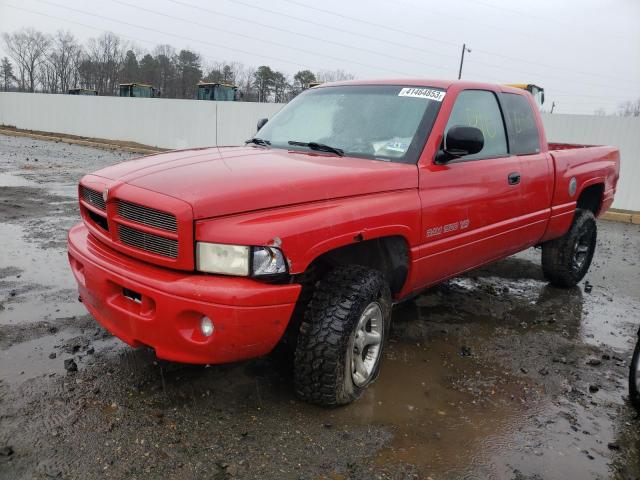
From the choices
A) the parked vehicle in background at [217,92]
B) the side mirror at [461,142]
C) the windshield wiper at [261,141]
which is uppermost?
the parked vehicle in background at [217,92]

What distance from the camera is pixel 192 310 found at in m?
2.34

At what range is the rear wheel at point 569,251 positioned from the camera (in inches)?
199

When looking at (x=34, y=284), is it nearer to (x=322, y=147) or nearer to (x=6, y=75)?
(x=322, y=147)

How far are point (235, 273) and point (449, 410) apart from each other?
1.49 metres

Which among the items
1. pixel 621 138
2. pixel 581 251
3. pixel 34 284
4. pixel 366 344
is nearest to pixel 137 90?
pixel 621 138

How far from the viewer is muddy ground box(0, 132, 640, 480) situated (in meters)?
2.40

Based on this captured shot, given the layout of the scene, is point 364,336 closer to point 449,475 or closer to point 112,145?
point 449,475

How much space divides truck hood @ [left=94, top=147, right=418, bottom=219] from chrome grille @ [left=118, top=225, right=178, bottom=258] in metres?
0.21

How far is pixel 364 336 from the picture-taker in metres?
2.93

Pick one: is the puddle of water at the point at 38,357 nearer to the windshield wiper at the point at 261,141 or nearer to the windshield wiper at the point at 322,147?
the windshield wiper at the point at 261,141

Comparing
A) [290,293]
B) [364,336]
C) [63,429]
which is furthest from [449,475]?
[63,429]

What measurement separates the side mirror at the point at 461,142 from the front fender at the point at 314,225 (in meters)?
0.49

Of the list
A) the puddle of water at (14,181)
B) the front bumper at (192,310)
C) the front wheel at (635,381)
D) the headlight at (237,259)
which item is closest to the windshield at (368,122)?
the headlight at (237,259)

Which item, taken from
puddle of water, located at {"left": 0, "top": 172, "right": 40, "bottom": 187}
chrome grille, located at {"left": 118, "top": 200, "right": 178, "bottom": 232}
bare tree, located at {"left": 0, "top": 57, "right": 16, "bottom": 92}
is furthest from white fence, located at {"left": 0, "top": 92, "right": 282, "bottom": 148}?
bare tree, located at {"left": 0, "top": 57, "right": 16, "bottom": 92}
